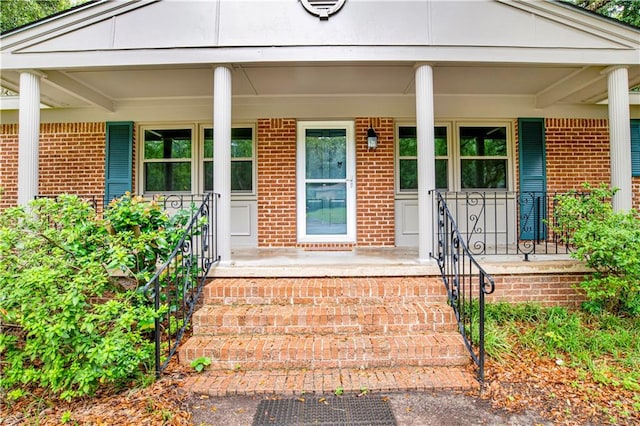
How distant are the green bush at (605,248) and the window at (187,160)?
4.58 metres

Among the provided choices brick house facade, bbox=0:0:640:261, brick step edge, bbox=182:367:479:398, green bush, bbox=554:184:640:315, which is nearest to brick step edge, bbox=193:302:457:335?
brick step edge, bbox=182:367:479:398

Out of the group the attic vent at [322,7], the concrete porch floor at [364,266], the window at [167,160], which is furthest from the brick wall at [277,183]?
the attic vent at [322,7]

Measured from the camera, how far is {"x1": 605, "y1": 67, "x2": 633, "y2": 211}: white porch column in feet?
13.4

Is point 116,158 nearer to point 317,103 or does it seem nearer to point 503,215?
point 317,103

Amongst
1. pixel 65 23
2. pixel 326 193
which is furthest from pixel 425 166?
pixel 65 23

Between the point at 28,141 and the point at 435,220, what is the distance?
5.13 m

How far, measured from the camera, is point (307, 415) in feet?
7.44

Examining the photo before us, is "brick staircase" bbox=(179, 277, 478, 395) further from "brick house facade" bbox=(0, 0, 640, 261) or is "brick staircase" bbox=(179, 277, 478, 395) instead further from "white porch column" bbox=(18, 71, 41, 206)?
"white porch column" bbox=(18, 71, 41, 206)

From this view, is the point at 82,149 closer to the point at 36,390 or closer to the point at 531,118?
the point at 36,390

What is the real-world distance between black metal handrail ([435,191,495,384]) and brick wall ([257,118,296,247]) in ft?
8.66

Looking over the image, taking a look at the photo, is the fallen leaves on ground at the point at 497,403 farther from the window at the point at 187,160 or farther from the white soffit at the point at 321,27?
the window at the point at 187,160

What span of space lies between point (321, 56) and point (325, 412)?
3.66 metres

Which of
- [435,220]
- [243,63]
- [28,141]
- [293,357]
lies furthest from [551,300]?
[28,141]

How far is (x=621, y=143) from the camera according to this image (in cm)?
411
